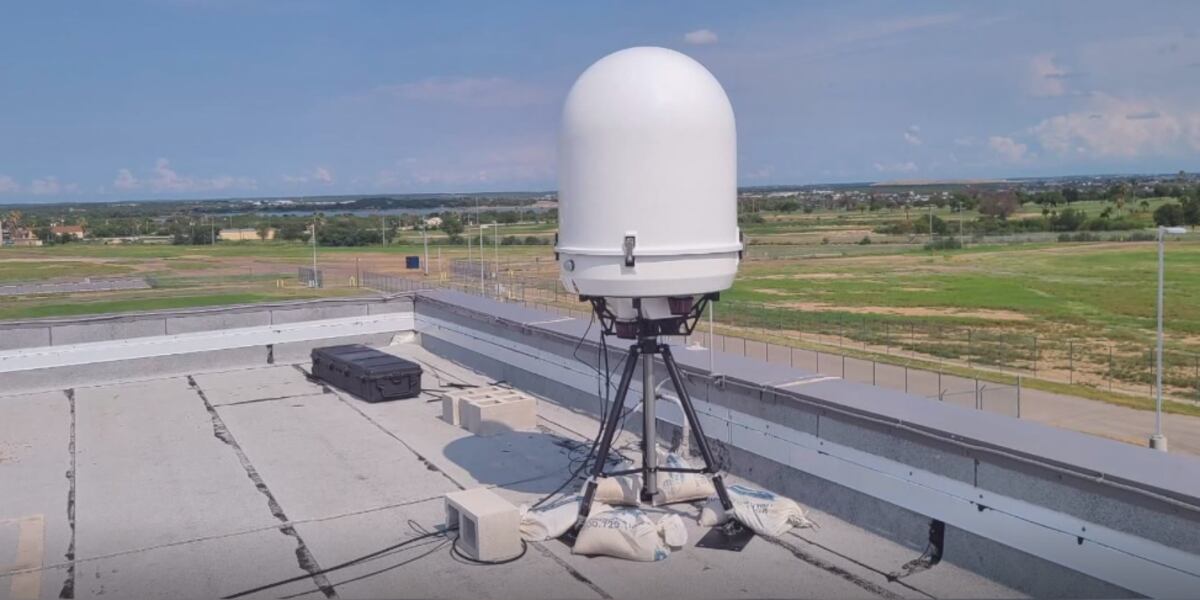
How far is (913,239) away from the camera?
479 feet

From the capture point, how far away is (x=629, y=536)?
9922 millimetres

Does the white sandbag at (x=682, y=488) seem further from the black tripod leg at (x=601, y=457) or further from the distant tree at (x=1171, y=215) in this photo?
the distant tree at (x=1171, y=215)

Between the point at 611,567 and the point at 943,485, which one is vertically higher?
the point at 943,485

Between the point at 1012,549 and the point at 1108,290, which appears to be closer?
the point at 1012,549

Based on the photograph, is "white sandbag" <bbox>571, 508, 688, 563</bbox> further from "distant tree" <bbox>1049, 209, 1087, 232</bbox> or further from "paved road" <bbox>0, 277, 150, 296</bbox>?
"distant tree" <bbox>1049, 209, 1087, 232</bbox>

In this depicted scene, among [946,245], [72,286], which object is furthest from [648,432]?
[946,245]

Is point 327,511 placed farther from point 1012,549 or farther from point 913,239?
point 913,239

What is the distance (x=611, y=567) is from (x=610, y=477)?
1471 mm

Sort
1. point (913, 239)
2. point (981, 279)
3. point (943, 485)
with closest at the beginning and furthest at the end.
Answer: point (943, 485) < point (981, 279) < point (913, 239)

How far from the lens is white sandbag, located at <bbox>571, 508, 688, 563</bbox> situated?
9.86 m

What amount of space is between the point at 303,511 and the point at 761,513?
5394 millimetres

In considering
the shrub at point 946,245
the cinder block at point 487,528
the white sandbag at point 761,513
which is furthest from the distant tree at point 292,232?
the white sandbag at point 761,513

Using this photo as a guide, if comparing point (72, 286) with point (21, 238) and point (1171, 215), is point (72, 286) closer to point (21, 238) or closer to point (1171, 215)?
point (21, 238)

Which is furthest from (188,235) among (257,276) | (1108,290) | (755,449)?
(755,449)
